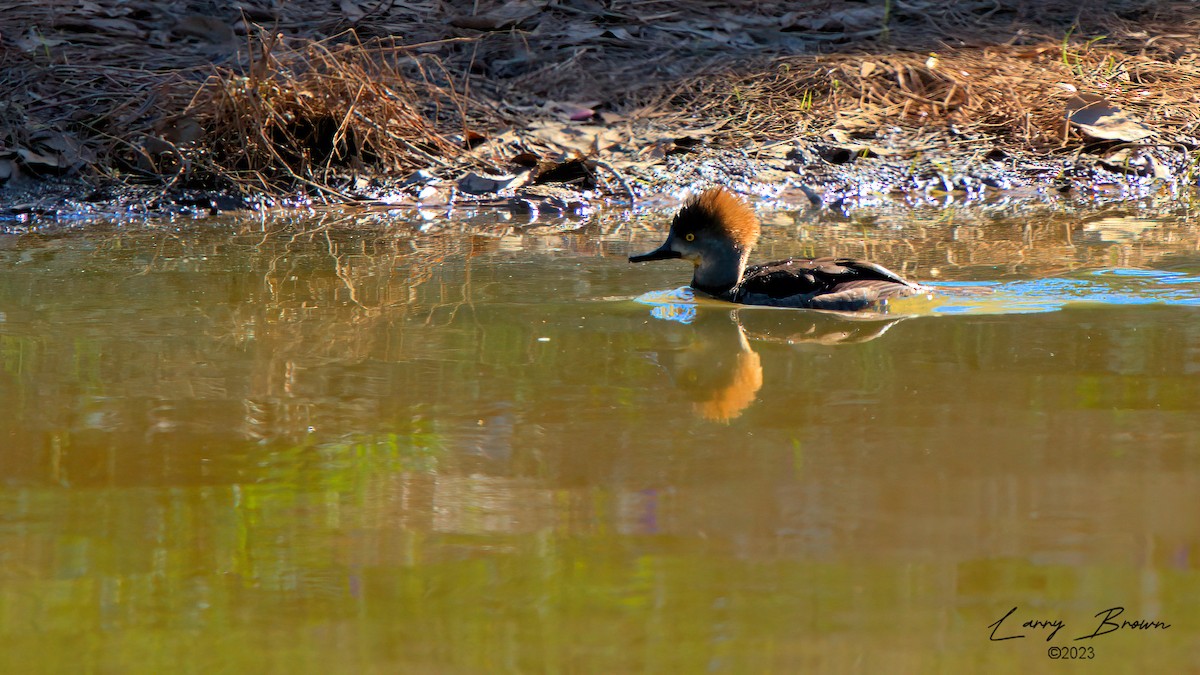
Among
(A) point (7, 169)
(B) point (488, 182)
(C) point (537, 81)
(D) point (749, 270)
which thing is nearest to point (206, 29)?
(A) point (7, 169)

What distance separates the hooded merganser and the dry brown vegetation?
2.74m

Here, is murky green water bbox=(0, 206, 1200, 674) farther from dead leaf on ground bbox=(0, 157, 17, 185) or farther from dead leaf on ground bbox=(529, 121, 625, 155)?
dead leaf on ground bbox=(529, 121, 625, 155)

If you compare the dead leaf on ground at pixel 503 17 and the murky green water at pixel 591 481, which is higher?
the dead leaf on ground at pixel 503 17

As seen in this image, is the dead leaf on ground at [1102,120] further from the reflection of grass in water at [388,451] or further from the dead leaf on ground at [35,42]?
the dead leaf on ground at [35,42]

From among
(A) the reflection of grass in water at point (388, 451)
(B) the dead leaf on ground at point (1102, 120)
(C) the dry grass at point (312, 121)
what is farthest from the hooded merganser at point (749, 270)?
(B) the dead leaf on ground at point (1102, 120)

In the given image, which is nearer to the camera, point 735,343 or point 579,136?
point 735,343

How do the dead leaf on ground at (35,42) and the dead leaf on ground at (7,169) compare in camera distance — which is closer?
the dead leaf on ground at (7,169)

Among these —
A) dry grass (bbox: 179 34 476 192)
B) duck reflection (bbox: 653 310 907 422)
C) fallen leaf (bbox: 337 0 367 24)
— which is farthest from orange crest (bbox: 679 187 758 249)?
fallen leaf (bbox: 337 0 367 24)

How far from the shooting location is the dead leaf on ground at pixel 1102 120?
9055 millimetres

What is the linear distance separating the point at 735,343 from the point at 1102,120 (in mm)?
5673

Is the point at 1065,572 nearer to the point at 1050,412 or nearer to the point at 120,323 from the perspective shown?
the point at 1050,412

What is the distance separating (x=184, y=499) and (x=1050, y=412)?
7.62 feet

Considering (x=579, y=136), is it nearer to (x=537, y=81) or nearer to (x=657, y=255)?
(x=537, y=81)

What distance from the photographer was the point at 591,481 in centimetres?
307
